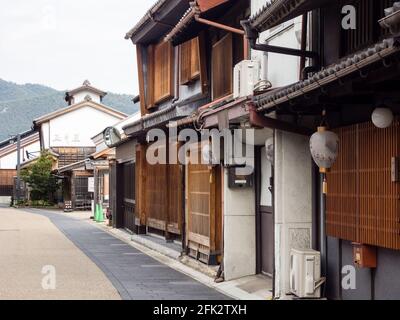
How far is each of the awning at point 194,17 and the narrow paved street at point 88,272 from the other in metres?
5.65

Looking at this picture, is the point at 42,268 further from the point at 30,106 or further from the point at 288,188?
the point at 30,106

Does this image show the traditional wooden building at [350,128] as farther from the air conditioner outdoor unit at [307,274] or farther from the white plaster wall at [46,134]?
the white plaster wall at [46,134]

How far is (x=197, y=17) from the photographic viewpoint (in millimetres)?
16203

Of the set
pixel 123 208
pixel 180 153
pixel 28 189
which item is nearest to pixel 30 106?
pixel 28 189

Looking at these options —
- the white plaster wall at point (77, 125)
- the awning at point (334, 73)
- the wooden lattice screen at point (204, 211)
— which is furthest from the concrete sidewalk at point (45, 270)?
the white plaster wall at point (77, 125)

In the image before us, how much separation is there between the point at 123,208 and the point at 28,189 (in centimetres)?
3835

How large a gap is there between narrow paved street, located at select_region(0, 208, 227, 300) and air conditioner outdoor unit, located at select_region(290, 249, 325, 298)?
2191 mm

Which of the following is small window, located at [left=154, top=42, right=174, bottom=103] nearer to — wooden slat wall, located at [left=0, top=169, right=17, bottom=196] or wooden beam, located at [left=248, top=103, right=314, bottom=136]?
wooden beam, located at [left=248, top=103, right=314, bottom=136]

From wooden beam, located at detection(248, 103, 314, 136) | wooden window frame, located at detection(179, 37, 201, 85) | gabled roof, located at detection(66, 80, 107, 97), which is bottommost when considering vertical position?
wooden beam, located at detection(248, 103, 314, 136)

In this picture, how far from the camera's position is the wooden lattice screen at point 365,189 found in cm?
939

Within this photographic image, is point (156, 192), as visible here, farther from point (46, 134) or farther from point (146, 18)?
point (46, 134)

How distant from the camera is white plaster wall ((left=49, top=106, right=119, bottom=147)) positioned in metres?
71.2

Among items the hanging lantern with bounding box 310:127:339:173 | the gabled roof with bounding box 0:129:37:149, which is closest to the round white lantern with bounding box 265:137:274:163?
the hanging lantern with bounding box 310:127:339:173

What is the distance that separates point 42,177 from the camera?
201 ft
